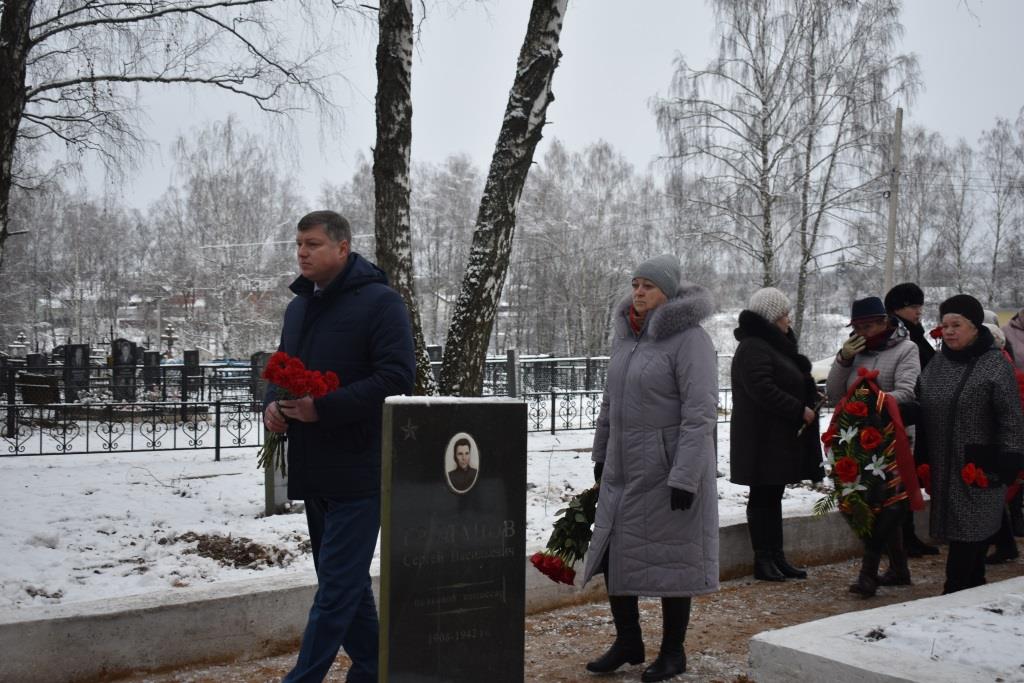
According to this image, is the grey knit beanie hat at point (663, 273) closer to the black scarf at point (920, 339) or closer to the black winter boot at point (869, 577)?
the black winter boot at point (869, 577)

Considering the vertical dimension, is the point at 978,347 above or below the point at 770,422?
above

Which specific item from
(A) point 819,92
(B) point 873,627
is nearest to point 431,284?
(A) point 819,92

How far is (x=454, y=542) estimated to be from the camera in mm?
3383

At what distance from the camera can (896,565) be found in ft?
19.6

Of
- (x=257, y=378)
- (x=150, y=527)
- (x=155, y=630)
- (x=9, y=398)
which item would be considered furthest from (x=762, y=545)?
(x=9, y=398)

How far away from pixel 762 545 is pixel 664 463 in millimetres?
2468

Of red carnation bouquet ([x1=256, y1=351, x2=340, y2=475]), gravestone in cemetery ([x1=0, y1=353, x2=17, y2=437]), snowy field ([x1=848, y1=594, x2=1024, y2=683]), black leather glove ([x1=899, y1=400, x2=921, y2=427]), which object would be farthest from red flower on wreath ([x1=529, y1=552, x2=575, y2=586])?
gravestone in cemetery ([x1=0, y1=353, x2=17, y2=437])

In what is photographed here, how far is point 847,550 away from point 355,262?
4.80 m

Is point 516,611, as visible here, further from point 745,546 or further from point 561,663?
point 745,546

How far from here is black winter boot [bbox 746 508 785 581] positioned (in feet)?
20.1

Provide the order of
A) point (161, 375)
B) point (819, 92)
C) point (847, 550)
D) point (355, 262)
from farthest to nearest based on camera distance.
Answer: point (819, 92), point (161, 375), point (847, 550), point (355, 262)

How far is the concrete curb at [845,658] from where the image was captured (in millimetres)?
3250

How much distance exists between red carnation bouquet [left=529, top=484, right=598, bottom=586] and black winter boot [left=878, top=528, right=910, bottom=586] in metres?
2.41

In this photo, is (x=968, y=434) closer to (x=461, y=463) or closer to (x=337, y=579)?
(x=461, y=463)
